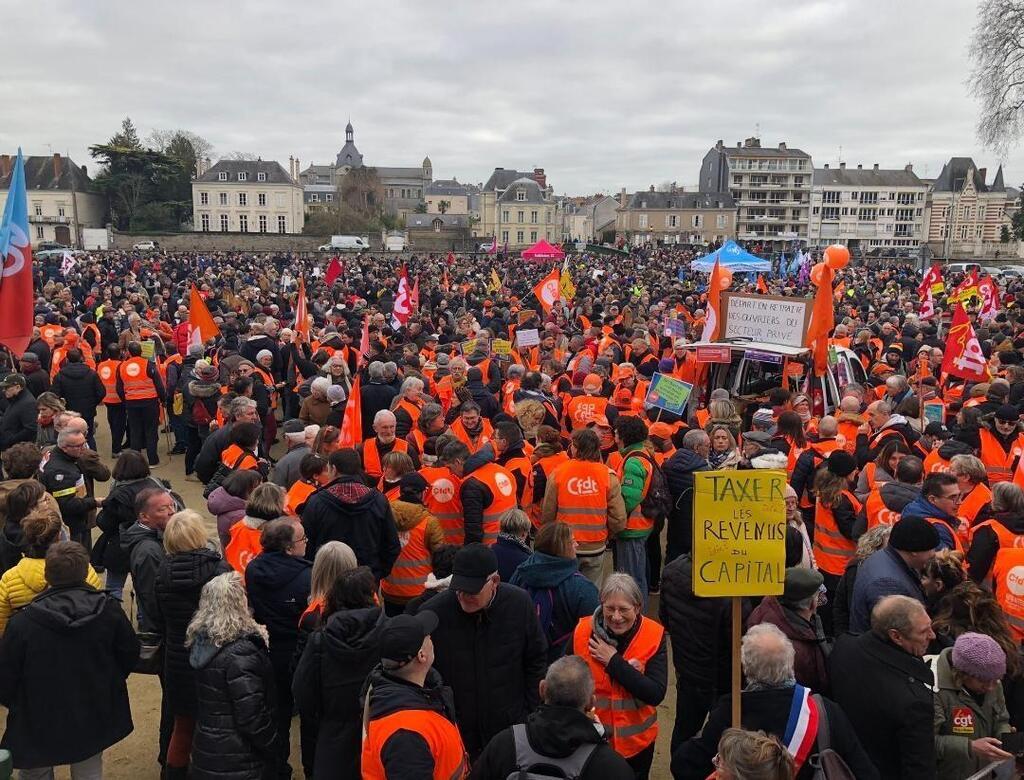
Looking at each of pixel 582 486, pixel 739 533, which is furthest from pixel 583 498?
pixel 739 533

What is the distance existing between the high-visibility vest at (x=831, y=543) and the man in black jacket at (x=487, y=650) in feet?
9.10

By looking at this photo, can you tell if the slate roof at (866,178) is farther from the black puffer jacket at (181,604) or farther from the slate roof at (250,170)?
the black puffer jacket at (181,604)

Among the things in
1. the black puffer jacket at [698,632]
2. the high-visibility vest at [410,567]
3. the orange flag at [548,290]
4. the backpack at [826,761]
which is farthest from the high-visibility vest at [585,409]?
the orange flag at [548,290]

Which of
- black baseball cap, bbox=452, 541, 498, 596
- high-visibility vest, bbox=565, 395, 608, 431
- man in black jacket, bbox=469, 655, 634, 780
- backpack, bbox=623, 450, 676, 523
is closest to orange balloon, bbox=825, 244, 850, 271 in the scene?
high-visibility vest, bbox=565, 395, 608, 431

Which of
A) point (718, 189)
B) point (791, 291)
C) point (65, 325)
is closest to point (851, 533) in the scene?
point (65, 325)

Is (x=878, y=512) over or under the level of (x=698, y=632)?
over

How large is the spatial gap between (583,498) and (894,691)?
2571mm

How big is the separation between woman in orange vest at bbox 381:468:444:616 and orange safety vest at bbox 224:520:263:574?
0.85 metres

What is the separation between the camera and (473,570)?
11.6 ft

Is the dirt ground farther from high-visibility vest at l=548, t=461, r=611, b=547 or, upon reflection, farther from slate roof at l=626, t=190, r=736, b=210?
slate roof at l=626, t=190, r=736, b=210

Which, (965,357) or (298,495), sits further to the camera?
(965,357)

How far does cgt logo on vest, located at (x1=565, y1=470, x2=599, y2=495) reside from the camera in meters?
5.56

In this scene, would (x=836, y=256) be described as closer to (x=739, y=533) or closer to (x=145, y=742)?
(x=739, y=533)

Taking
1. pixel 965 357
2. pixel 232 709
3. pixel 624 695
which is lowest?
pixel 232 709
